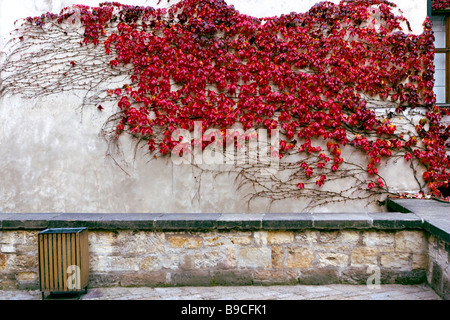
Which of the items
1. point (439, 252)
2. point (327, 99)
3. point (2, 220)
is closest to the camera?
point (439, 252)

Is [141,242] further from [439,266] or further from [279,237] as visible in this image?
[439,266]

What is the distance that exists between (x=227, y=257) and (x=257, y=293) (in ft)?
1.47

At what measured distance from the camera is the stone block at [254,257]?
13.6 feet

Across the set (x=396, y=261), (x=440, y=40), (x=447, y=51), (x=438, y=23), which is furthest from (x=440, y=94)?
(x=396, y=261)

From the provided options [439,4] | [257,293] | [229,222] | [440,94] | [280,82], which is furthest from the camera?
[440,94]

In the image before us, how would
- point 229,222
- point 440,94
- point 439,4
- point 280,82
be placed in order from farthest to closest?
point 440,94 < point 439,4 < point 280,82 < point 229,222

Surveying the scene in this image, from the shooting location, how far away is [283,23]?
589cm

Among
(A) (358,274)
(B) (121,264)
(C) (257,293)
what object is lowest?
(C) (257,293)

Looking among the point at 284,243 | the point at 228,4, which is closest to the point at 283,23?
the point at 228,4

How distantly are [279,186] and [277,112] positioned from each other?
3.40 ft

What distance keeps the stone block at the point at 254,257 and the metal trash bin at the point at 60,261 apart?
1510 millimetres

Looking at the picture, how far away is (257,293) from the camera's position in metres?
3.95
